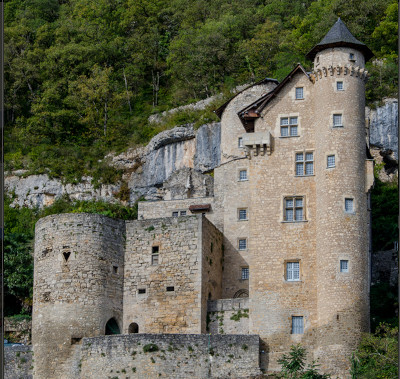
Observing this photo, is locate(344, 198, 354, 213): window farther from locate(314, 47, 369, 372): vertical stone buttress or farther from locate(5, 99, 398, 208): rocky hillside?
locate(5, 99, 398, 208): rocky hillside

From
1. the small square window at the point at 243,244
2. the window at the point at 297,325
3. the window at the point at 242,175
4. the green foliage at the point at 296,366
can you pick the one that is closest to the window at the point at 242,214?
the small square window at the point at 243,244

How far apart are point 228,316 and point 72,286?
9.53m

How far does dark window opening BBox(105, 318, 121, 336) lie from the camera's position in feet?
197

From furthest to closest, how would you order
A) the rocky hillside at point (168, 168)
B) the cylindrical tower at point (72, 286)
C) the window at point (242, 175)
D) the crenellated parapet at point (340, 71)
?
1. the rocky hillside at point (168, 168)
2. the window at point (242, 175)
3. the crenellated parapet at point (340, 71)
4. the cylindrical tower at point (72, 286)

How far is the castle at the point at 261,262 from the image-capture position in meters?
55.9

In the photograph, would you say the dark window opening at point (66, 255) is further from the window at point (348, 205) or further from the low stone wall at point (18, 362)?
the window at point (348, 205)

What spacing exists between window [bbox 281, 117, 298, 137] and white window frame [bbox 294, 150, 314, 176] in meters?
1.33

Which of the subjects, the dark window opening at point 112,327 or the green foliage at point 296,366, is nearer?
the green foliage at point 296,366

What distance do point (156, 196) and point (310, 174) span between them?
22427 mm

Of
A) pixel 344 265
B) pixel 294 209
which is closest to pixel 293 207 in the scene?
pixel 294 209

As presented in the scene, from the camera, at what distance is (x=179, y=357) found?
55250mm

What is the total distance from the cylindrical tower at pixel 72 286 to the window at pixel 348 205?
14.3 meters

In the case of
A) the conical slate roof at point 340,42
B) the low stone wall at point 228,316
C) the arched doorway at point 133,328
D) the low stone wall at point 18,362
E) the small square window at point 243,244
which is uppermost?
the conical slate roof at point 340,42

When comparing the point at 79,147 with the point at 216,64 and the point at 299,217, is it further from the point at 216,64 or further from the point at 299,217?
the point at 299,217
